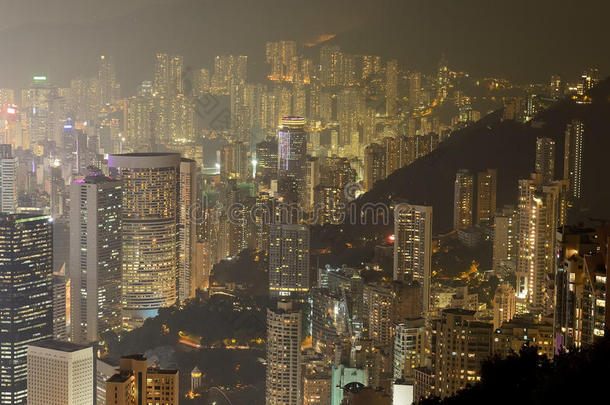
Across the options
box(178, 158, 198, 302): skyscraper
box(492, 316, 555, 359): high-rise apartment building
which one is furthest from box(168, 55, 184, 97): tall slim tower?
box(492, 316, 555, 359): high-rise apartment building

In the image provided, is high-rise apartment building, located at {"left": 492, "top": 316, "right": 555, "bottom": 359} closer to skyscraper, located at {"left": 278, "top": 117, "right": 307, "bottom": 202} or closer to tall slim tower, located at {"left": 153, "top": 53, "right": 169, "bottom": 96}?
tall slim tower, located at {"left": 153, "top": 53, "right": 169, "bottom": 96}

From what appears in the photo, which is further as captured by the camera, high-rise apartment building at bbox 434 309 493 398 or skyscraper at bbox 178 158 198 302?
skyscraper at bbox 178 158 198 302

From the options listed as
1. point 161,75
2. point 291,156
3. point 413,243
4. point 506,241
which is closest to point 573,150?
point 506,241

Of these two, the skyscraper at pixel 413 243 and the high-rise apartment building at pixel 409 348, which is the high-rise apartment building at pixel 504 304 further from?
the skyscraper at pixel 413 243

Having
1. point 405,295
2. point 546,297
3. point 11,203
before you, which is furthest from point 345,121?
point 546,297

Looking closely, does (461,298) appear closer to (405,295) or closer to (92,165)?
(405,295)

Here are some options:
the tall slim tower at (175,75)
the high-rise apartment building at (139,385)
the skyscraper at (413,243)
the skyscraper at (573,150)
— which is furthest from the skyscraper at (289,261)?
the high-rise apartment building at (139,385)
